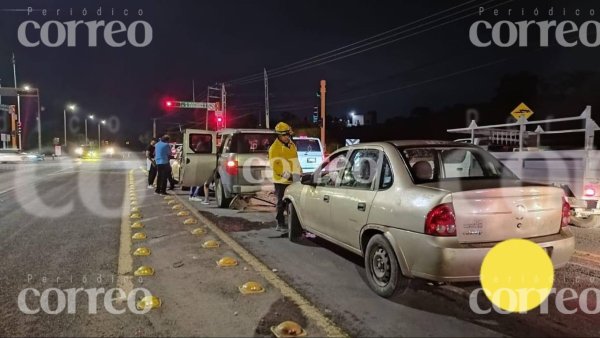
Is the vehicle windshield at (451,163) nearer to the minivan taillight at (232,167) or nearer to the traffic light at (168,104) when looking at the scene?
the minivan taillight at (232,167)

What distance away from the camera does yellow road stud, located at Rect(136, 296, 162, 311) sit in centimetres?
430

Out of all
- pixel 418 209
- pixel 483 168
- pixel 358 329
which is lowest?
pixel 358 329

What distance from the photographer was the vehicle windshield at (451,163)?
4668 millimetres

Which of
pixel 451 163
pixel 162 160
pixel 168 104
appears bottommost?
pixel 162 160

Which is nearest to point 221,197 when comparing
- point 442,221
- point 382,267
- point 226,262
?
point 226,262

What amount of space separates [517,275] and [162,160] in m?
10.8

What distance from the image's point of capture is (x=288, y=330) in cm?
373

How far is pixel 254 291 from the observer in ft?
15.5

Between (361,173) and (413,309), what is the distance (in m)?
1.62

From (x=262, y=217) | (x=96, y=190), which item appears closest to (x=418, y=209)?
(x=262, y=217)

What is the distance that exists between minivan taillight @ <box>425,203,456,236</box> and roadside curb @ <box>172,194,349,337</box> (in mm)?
1112

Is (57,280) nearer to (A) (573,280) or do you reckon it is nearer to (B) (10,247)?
(B) (10,247)

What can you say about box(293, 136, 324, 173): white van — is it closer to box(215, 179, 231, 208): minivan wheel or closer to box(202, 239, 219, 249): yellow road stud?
box(215, 179, 231, 208): minivan wheel

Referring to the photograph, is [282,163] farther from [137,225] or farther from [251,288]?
[251,288]
